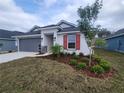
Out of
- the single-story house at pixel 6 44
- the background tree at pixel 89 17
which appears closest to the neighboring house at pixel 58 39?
the background tree at pixel 89 17

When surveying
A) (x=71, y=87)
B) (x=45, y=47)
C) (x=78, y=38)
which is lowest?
(x=71, y=87)

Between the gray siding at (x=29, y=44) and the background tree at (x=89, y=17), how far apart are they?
1040 centimetres

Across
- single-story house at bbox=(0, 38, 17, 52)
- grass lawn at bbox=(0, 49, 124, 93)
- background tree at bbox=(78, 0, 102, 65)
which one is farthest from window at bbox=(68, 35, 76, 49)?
→ single-story house at bbox=(0, 38, 17, 52)

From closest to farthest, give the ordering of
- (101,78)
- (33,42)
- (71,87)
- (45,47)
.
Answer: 1. (71,87)
2. (101,78)
3. (45,47)
4. (33,42)

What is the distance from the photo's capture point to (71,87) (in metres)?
5.61

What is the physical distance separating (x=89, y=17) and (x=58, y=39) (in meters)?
7.08

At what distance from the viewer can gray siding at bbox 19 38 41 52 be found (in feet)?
60.4

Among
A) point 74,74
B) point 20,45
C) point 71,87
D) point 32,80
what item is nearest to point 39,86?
point 32,80

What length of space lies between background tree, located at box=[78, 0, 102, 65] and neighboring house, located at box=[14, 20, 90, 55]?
14.2ft

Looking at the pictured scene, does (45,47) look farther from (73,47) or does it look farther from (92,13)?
(92,13)

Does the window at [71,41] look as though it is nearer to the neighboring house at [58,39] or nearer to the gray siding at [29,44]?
the neighboring house at [58,39]

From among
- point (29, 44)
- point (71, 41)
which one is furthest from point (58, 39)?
point (29, 44)

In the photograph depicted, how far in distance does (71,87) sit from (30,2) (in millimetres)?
11205

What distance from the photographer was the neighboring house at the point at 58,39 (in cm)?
1381
